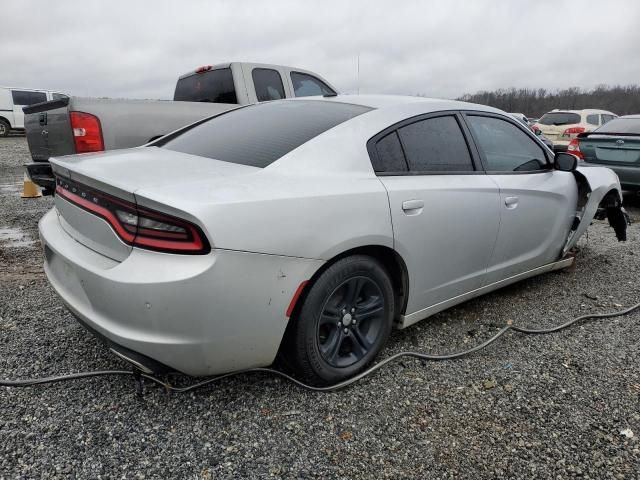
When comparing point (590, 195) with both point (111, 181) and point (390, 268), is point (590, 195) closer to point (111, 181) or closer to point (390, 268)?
point (390, 268)

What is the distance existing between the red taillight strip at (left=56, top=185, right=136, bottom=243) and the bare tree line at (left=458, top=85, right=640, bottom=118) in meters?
47.9

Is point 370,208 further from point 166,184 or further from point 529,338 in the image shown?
point 529,338

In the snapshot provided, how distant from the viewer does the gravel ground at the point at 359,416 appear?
1853mm

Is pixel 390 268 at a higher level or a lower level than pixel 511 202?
lower

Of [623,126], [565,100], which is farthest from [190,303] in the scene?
[565,100]

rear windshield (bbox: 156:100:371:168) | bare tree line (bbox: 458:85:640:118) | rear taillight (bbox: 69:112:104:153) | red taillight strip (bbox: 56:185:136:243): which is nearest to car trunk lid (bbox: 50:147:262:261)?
red taillight strip (bbox: 56:185:136:243)

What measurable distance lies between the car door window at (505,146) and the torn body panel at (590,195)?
0.52 meters

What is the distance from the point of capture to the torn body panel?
376cm

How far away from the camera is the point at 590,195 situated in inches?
149

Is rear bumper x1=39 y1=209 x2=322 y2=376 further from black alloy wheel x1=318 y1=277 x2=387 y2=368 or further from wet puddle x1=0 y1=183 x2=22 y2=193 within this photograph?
wet puddle x1=0 y1=183 x2=22 y2=193

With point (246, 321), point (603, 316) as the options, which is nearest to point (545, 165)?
point (603, 316)

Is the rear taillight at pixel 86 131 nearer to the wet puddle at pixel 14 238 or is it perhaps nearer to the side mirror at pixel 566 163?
the wet puddle at pixel 14 238

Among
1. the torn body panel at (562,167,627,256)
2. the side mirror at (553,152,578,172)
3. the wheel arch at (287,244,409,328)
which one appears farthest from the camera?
the torn body panel at (562,167,627,256)

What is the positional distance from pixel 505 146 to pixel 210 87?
4.20m
